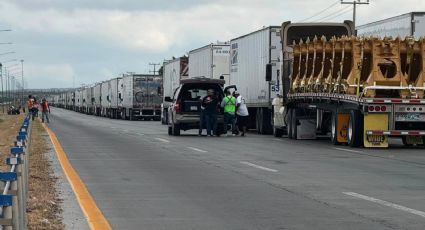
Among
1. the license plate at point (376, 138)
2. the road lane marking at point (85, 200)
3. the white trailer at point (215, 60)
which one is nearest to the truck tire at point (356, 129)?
the license plate at point (376, 138)

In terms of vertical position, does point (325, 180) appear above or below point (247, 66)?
below

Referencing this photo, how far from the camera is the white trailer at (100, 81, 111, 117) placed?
254 feet

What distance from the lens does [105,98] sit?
262 ft

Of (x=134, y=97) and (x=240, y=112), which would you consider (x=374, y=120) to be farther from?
(x=134, y=97)

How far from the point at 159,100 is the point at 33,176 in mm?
49367

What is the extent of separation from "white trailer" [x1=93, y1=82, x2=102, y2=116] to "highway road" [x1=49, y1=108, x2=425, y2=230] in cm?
6514

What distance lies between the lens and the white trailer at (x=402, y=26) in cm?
2861

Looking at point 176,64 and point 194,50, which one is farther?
point 176,64

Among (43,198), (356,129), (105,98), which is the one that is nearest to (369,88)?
(356,129)

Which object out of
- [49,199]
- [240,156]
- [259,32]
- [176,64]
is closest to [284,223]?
[49,199]

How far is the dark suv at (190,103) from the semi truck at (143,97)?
3208 centimetres

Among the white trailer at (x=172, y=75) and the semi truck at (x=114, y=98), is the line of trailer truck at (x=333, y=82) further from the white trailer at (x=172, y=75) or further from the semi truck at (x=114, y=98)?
the semi truck at (x=114, y=98)

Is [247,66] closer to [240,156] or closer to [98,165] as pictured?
[240,156]

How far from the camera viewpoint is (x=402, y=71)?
72.7 feet
